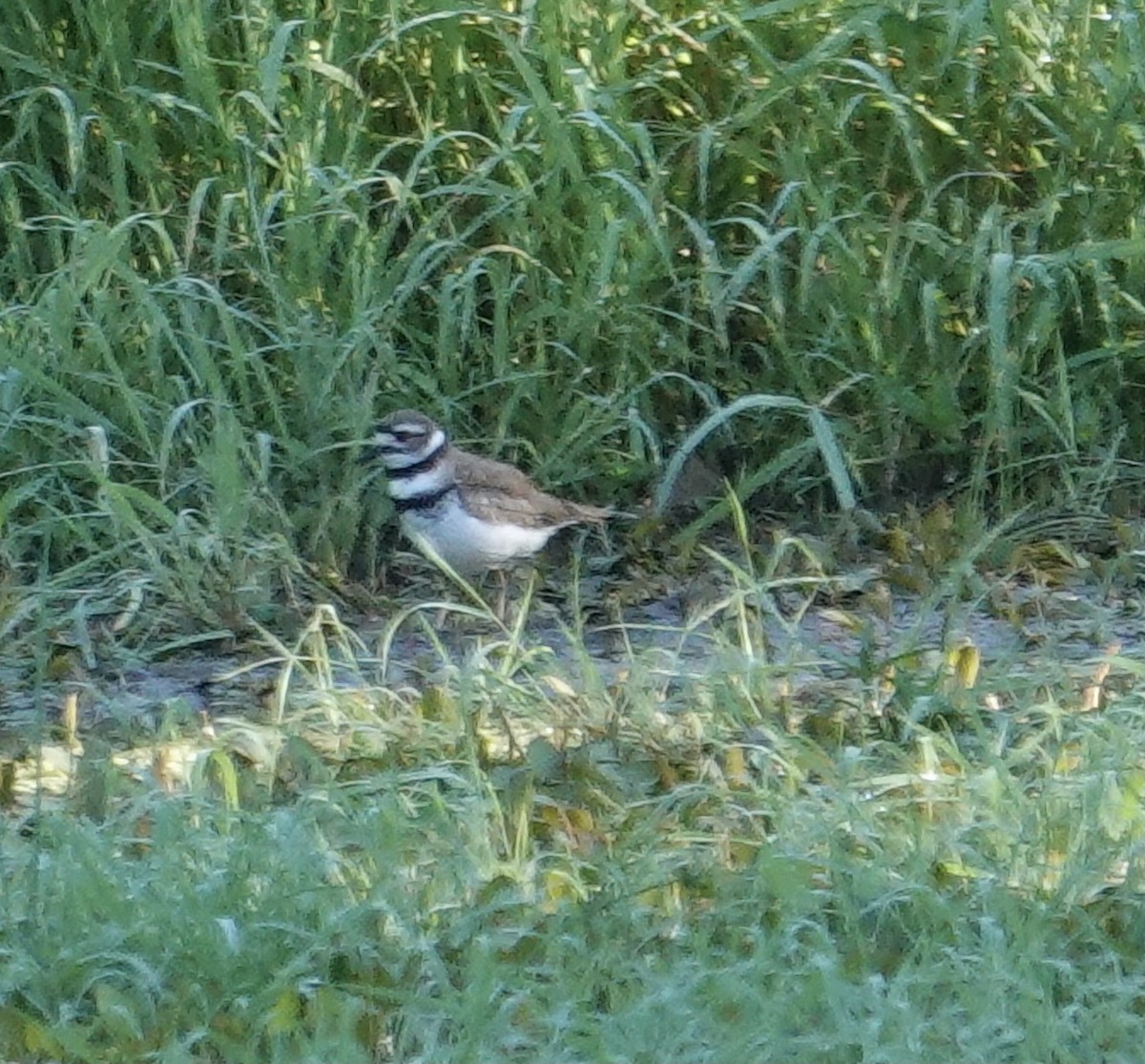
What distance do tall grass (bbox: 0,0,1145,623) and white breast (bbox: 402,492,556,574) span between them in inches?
7.4

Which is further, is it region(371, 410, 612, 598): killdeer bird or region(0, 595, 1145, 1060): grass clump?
region(371, 410, 612, 598): killdeer bird

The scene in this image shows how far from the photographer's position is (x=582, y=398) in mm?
5840

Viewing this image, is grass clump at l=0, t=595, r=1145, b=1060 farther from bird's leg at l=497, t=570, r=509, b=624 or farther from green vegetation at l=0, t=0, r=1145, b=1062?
bird's leg at l=497, t=570, r=509, b=624

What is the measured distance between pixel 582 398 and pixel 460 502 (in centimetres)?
55

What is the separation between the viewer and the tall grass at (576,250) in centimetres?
568

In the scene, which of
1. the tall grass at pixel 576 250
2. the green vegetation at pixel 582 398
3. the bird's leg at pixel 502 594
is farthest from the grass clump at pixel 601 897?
the tall grass at pixel 576 250

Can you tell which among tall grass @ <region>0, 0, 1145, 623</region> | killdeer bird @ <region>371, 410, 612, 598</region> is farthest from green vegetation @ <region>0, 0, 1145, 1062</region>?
killdeer bird @ <region>371, 410, 612, 598</region>

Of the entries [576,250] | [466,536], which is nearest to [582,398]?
[576,250]

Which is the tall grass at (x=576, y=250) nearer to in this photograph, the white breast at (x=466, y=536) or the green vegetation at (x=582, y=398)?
the green vegetation at (x=582, y=398)

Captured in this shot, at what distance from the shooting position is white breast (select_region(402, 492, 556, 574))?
5484 millimetres

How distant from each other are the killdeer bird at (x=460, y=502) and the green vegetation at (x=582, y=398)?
17cm

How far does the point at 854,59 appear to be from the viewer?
605 cm

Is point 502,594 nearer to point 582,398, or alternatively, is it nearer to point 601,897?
point 582,398

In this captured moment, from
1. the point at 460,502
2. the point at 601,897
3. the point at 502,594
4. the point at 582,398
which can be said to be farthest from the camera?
the point at 582,398
